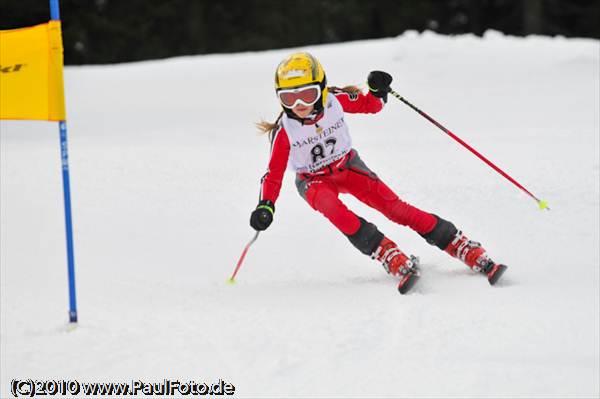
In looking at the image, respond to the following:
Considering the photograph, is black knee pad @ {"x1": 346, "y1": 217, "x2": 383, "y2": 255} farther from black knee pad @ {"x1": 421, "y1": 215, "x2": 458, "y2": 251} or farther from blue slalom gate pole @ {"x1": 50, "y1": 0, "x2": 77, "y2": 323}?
blue slalom gate pole @ {"x1": 50, "y1": 0, "x2": 77, "y2": 323}

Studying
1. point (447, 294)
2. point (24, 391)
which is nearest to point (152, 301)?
point (24, 391)

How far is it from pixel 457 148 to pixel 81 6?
61.6 feet

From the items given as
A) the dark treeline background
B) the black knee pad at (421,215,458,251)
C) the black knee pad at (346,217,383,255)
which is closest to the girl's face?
the black knee pad at (346,217,383,255)

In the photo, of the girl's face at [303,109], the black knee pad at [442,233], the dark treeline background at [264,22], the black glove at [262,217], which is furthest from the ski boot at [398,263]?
the dark treeline background at [264,22]

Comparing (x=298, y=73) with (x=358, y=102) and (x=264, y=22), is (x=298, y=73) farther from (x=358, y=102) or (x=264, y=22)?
(x=264, y=22)

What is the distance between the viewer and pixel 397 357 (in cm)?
354

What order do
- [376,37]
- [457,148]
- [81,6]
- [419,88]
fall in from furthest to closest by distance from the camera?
[376,37]
[81,6]
[419,88]
[457,148]

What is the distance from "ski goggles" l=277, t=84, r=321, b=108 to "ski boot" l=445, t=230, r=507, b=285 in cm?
123

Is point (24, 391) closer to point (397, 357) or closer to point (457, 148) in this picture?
point (397, 357)

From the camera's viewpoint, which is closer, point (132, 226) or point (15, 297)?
point (15, 297)

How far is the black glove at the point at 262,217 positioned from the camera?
4.64 metres

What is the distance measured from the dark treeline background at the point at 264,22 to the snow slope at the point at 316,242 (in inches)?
494

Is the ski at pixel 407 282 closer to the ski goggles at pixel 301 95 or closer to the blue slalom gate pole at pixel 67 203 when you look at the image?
the ski goggles at pixel 301 95

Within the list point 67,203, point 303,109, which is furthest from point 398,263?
point 67,203
